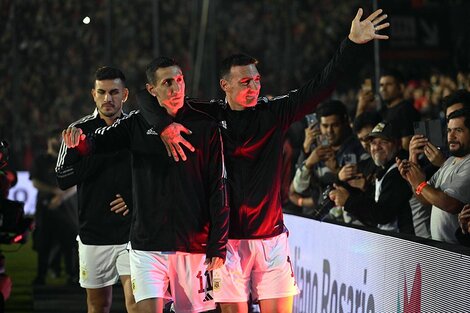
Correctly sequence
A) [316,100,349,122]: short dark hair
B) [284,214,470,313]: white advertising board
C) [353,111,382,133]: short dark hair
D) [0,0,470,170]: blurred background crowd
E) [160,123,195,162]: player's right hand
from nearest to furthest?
[284,214,470,313]: white advertising board < [160,123,195,162]: player's right hand < [353,111,382,133]: short dark hair < [316,100,349,122]: short dark hair < [0,0,470,170]: blurred background crowd

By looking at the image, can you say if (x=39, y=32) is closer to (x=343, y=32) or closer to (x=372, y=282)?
(x=343, y=32)

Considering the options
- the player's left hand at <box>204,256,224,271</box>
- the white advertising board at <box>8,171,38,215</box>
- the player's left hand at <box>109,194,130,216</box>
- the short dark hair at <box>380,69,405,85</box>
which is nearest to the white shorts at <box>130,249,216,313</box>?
the player's left hand at <box>204,256,224,271</box>

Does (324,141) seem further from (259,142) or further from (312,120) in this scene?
(259,142)

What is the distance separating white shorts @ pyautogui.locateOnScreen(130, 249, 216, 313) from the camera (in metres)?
6.82

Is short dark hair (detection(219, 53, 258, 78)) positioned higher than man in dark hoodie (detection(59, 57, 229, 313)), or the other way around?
short dark hair (detection(219, 53, 258, 78))

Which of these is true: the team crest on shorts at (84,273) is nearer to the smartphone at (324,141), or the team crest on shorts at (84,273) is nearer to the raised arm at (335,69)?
the raised arm at (335,69)

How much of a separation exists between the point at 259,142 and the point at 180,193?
27.7 inches

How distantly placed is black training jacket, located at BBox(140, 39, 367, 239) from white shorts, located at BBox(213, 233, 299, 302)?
0.07 metres

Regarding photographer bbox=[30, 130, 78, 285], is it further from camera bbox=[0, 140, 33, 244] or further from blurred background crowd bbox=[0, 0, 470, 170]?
camera bbox=[0, 140, 33, 244]

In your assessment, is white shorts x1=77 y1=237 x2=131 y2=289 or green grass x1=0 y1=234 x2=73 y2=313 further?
green grass x1=0 y1=234 x2=73 y2=313

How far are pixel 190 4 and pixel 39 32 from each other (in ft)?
21.4

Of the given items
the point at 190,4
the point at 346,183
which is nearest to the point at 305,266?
the point at 346,183

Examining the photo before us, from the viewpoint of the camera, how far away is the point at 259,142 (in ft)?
23.5

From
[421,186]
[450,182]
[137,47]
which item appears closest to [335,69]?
[421,186]
